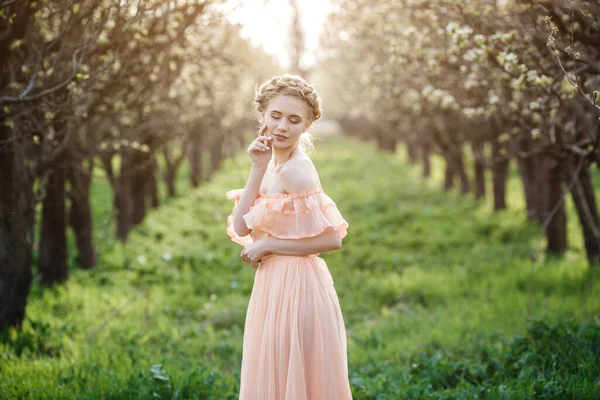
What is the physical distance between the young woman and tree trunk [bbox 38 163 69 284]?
6379 mm

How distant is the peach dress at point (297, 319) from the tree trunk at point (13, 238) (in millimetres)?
4227

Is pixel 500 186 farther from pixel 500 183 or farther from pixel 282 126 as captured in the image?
pixel 282 126

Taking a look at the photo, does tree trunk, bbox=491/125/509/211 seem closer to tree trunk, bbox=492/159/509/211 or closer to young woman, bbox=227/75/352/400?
tree trunk, bbox=492/159/509/211

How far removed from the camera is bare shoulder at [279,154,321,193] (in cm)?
367

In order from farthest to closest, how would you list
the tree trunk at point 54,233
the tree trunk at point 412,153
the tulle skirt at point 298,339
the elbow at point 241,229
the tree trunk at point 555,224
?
the tree trunk at point 412,153 → the tree trunk at point 555,224 → the tree trunk at point 54,233 → the elbow at point 241,229 → the tulle skirt at point 298,339

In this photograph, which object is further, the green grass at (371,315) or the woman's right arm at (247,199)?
the green grass at (371,315)

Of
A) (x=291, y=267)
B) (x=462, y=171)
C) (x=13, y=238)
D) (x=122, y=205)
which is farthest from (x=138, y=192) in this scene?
(x=291, y=267)

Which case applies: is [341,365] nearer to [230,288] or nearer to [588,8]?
[588,8]

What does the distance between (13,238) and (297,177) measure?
4572 millimetres

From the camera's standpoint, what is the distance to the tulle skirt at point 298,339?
11.9 feet

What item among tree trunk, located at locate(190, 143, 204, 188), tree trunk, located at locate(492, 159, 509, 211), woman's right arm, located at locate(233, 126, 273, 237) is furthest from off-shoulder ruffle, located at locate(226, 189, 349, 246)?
tree trunk, located at locate(190, 143, 204, 188)

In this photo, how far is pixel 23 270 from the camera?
6.95 metres

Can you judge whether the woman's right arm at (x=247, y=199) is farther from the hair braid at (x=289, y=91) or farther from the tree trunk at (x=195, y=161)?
the tree trunk at (x=195, y=161)

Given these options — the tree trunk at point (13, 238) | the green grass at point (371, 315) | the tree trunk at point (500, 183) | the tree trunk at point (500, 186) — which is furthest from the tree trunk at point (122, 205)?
the tree trunk at point (500, 186)
